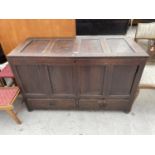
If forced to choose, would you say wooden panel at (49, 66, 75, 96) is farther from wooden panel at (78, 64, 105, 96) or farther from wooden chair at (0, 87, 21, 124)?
wooden chair at (0, 87, 21, 124)

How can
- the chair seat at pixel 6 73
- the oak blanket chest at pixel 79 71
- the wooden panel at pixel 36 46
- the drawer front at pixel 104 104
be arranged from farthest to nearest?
the chair seat at pixel 6 73, the drawer front at pixel 104 104, the wooden panel at pixel 36 46, the oak blanket chest at pixel 79 71

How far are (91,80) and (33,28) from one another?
996mm

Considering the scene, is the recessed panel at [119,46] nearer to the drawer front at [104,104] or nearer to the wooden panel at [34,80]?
the drawer front at [104,104]

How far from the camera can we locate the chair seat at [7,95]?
139 centimetres

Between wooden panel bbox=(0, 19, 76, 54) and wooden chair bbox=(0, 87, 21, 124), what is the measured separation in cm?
69

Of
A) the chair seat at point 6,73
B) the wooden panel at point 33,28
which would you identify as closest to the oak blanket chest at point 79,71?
the wooden panel at point 33,28

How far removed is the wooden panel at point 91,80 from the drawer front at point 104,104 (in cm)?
14

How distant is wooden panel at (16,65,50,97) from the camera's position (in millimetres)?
1290

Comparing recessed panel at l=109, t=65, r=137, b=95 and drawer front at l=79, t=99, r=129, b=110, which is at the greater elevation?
recessed panel at l=109, t=65, r=137, b=95

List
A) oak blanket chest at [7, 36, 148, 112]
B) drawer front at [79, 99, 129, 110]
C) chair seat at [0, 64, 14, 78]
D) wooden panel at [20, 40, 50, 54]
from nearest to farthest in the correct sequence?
oak blanket chest at [7, 36, 148, 112] → wooden panel at [20, 40, 50, 54] → drawer front at [79, 99, 129, 110] → chair seat at [0, 64, 14, 78]

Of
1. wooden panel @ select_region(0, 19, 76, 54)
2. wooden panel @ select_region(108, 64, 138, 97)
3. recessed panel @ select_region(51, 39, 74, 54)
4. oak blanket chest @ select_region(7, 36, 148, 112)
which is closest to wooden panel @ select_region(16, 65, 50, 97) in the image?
oak blanket chest @ select_region(7, 36, 148, 112)

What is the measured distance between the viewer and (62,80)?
4.48 ft

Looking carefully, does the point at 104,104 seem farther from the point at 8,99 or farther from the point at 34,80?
the point at 8,99
